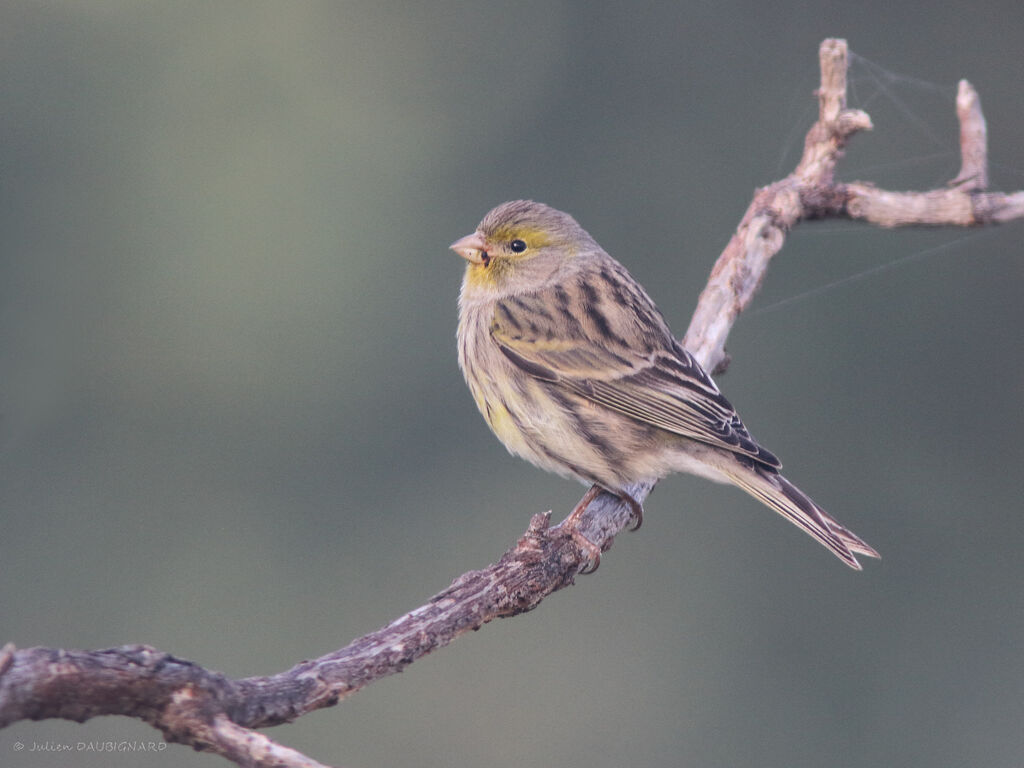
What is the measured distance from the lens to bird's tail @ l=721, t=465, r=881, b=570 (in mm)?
4199

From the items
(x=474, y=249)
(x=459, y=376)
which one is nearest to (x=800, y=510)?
(x=474, y=249)

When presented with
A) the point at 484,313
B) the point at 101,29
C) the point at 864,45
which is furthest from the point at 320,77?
the point at 484,313

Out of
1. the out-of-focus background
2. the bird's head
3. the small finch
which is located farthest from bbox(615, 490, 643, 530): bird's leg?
the out-of-focus background

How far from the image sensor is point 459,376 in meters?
9.04

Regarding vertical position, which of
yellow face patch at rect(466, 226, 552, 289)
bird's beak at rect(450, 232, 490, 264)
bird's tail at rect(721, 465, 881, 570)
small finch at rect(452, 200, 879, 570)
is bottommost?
bird's tail at rect(721, 465, 881, 570)

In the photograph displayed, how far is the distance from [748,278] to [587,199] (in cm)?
455

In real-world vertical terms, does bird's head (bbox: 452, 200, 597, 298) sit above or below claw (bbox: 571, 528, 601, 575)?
above

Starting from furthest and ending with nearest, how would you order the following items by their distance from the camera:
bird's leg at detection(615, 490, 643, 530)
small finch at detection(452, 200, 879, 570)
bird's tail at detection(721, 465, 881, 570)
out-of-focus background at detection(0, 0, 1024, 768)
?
out-of-focus background at detection(0, 0, 1024, 768) < bird's leg at detection(615, 490, 643, 530) < small finch at detection(452, 200, 879, 570) < bird's tail at detection(721, 465, 881, 570)

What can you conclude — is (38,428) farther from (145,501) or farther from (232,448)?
(232,448)

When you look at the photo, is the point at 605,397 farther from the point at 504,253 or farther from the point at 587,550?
the point at 504,253

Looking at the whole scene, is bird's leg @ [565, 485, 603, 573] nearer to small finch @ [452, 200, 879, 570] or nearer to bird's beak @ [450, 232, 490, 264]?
small finch @ [452, 200, 879, 570]

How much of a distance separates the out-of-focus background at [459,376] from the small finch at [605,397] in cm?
312

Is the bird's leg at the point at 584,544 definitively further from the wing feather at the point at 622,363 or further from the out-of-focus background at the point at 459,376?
the out-of-focus background at the point at 459,376

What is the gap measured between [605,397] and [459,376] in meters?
4.39
